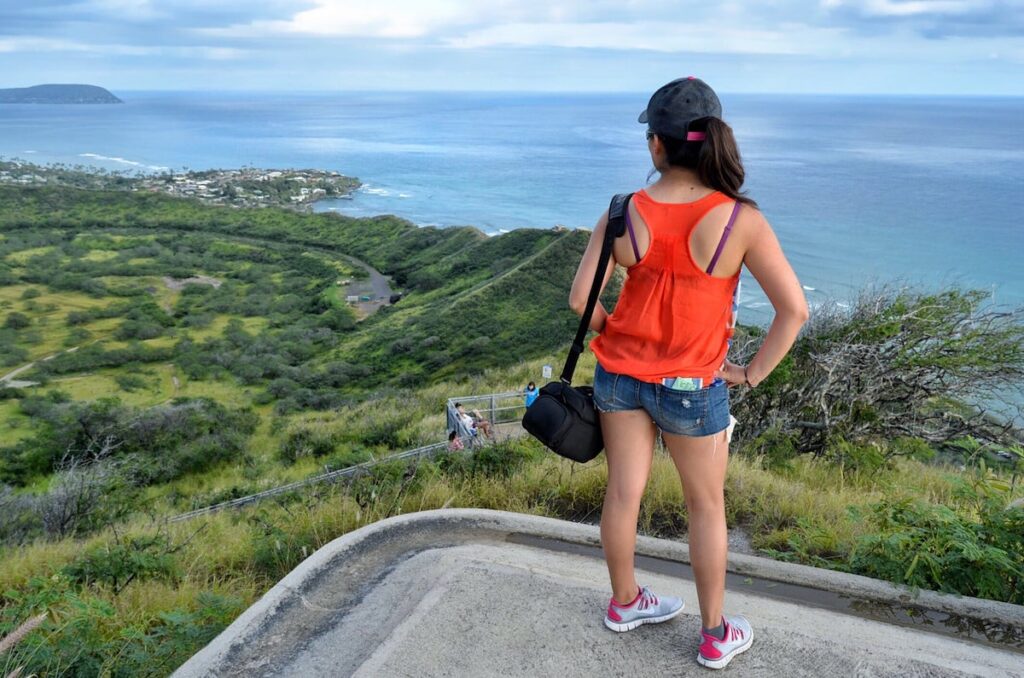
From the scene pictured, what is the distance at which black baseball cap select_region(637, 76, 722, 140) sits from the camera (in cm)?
215

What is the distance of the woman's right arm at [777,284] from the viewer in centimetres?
220

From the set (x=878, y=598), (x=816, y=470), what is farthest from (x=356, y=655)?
(x=816, y=470)

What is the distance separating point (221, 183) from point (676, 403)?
10744 centimetres

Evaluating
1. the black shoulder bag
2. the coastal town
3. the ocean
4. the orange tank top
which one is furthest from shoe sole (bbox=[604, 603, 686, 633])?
the coastal town

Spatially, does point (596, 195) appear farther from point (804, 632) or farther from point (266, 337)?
point (804, 632)

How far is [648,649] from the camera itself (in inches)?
104

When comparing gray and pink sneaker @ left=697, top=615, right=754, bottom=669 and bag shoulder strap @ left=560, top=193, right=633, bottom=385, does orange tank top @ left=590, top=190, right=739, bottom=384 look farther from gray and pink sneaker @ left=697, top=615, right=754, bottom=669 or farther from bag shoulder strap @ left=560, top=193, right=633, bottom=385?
gray and pink sneaker @ left=697, top=615, right=754, bottom=669

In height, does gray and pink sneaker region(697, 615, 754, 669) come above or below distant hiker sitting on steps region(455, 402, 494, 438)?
above

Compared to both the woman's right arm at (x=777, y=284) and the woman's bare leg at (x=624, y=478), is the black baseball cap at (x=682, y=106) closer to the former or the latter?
the woman's right arm at (x=777, y=284)

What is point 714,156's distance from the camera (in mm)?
2150

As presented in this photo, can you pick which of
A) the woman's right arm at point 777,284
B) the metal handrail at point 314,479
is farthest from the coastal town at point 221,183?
the woman's right arm at point 777,284

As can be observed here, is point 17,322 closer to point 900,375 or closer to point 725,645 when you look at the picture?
point 900,375

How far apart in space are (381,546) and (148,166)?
5710 inches

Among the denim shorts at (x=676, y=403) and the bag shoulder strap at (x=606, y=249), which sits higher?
the bag shoulder strap at (x=606, y=249)
